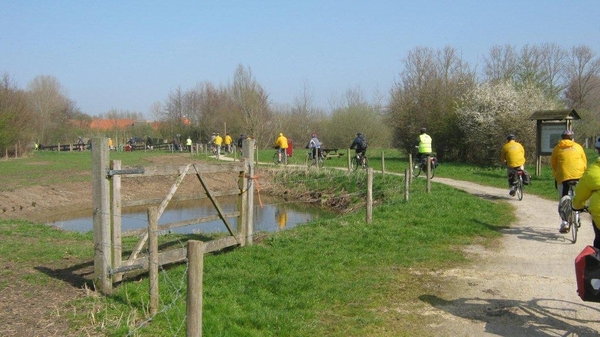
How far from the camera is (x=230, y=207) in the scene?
20828mm

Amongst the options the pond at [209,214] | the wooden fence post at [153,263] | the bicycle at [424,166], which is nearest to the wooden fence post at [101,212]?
the wooden fence post at [153,263]

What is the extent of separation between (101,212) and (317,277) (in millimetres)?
3053

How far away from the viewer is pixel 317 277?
8234 mm

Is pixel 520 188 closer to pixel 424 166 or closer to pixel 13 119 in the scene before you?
pixel 424 166

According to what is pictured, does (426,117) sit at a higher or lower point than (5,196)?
higher

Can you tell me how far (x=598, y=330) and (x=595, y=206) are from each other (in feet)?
4.33

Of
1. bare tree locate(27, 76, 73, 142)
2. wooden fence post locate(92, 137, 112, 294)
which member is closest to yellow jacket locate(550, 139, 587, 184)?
wooden fence post locate(92, 137, 112, 294)

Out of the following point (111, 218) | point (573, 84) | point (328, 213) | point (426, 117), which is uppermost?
point (573, 84)

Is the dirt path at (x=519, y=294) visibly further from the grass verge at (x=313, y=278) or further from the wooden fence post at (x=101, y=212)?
the wooden fence post at (x=101, y=212)

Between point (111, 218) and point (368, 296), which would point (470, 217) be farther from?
point (111, 218)

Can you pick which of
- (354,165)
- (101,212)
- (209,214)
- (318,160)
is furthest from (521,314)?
(318,160)

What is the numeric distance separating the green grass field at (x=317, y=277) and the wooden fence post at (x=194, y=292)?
5.85 ft

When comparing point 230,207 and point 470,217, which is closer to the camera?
point 470,217

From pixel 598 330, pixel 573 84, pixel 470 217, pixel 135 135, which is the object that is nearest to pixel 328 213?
pixel 470 217
